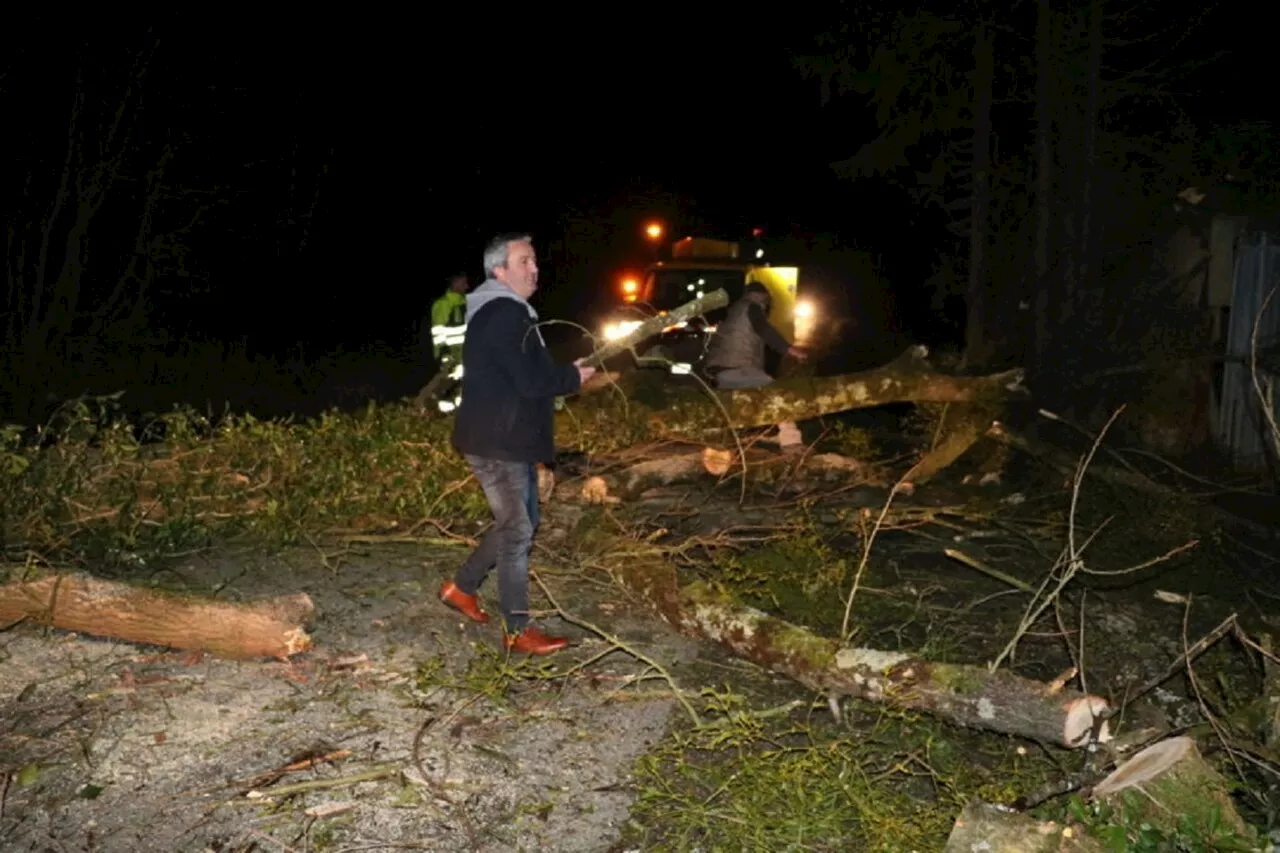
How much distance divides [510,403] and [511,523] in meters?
0.58

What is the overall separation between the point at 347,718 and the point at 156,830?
3.08 ft

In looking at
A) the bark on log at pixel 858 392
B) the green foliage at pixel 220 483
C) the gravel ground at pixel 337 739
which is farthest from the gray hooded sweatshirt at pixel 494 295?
the bark on log at pixel 858 392

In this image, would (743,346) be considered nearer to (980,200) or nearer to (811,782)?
(811,782)

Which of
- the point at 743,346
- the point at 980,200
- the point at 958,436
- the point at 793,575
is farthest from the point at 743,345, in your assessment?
the point at 980,200

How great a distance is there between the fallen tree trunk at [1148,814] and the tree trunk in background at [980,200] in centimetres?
1136

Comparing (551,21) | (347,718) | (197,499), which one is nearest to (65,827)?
(347,718)

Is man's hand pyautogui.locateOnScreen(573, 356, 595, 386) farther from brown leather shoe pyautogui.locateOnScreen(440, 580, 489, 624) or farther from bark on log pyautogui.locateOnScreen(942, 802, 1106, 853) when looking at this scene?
bark on log pyautogui.locateOnScreen(942, 802, 1106, 853)

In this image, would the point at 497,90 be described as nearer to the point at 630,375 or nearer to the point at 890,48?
the point at 890,48

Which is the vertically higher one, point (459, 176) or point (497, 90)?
point (497, 90)

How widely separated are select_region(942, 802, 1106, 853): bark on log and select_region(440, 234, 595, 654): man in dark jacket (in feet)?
7.80

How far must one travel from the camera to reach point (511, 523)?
523 centimetres

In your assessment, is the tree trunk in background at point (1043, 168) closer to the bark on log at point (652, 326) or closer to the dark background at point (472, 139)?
the dark background at point (472, 139)

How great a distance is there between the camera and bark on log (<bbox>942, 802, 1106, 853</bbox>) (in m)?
3.24

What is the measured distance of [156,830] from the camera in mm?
3670
